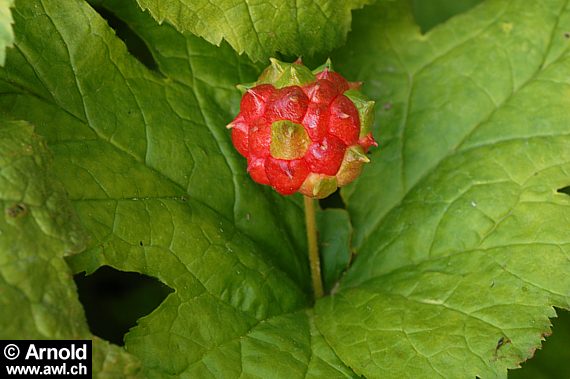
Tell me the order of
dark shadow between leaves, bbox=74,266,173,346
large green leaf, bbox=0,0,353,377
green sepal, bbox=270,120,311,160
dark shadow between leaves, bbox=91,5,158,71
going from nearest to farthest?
green sepal, bbox=270,120,311,160
large green leaf, bbox=0,0,353,377
dark shadow between leaves, bbox=91,5,158,71
dark shadow between leaves, bbox=74,266,173,346

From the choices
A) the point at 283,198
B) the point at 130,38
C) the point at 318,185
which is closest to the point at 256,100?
the point at 318,185

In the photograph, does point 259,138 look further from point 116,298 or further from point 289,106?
point 116,298

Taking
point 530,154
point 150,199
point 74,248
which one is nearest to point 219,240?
point 150,199

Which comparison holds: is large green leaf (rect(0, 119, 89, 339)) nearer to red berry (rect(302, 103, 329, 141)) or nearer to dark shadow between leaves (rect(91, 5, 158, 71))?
red berry (rect(302, 103, 329, 141))

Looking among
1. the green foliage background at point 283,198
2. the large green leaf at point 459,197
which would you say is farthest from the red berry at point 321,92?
the large green leaf at point 459,197

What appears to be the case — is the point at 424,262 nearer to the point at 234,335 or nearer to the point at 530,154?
the point at 530,154

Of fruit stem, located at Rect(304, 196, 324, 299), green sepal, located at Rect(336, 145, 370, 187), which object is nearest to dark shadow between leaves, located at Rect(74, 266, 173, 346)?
fruit stem, located at Rect(304, 196, 324, 299)
